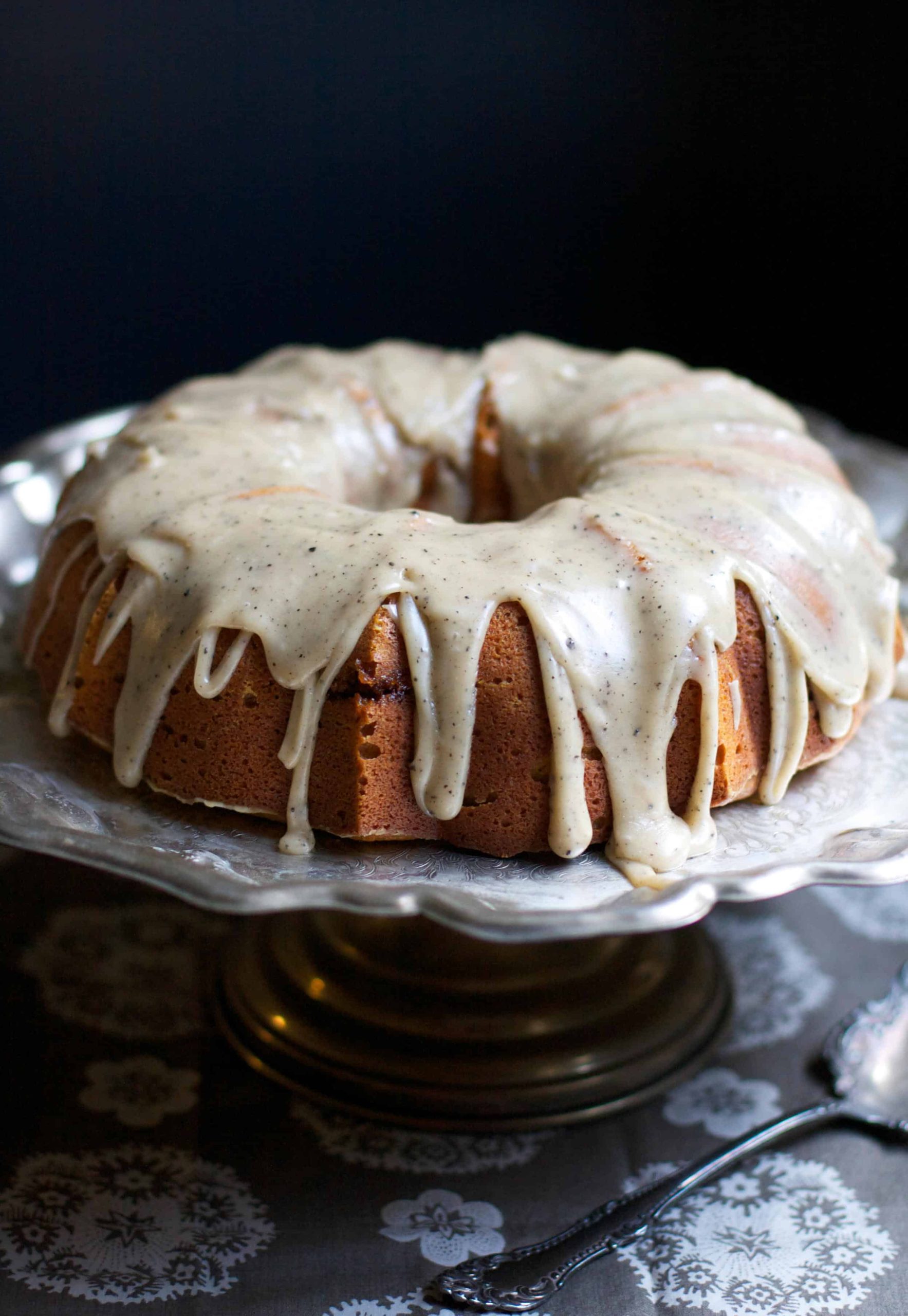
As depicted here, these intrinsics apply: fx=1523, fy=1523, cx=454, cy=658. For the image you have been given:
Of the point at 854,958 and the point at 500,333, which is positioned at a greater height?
the point at 500,333

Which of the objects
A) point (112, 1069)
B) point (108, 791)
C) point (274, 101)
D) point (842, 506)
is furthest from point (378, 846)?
point (274, 101)

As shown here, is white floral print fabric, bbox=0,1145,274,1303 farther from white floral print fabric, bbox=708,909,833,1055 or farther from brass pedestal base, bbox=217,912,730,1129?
white floral print fabric, bbox=708,909,833,1055

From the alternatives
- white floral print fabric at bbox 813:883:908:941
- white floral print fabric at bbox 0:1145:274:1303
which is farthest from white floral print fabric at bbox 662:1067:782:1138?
white floral print fabric at bbox 0:1145:274:1303

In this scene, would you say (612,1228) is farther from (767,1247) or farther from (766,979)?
(766,979)

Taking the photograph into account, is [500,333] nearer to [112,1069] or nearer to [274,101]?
[274,101]

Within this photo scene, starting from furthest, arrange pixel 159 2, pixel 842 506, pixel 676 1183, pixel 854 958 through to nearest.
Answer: pixel 159 2, pixel 854 958, pixel 842 506, pixel 676 1183

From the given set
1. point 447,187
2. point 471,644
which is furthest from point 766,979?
point 447,187

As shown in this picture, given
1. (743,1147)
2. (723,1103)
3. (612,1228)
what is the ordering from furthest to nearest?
(723,1103)
(743,1147)
(612,1228)
